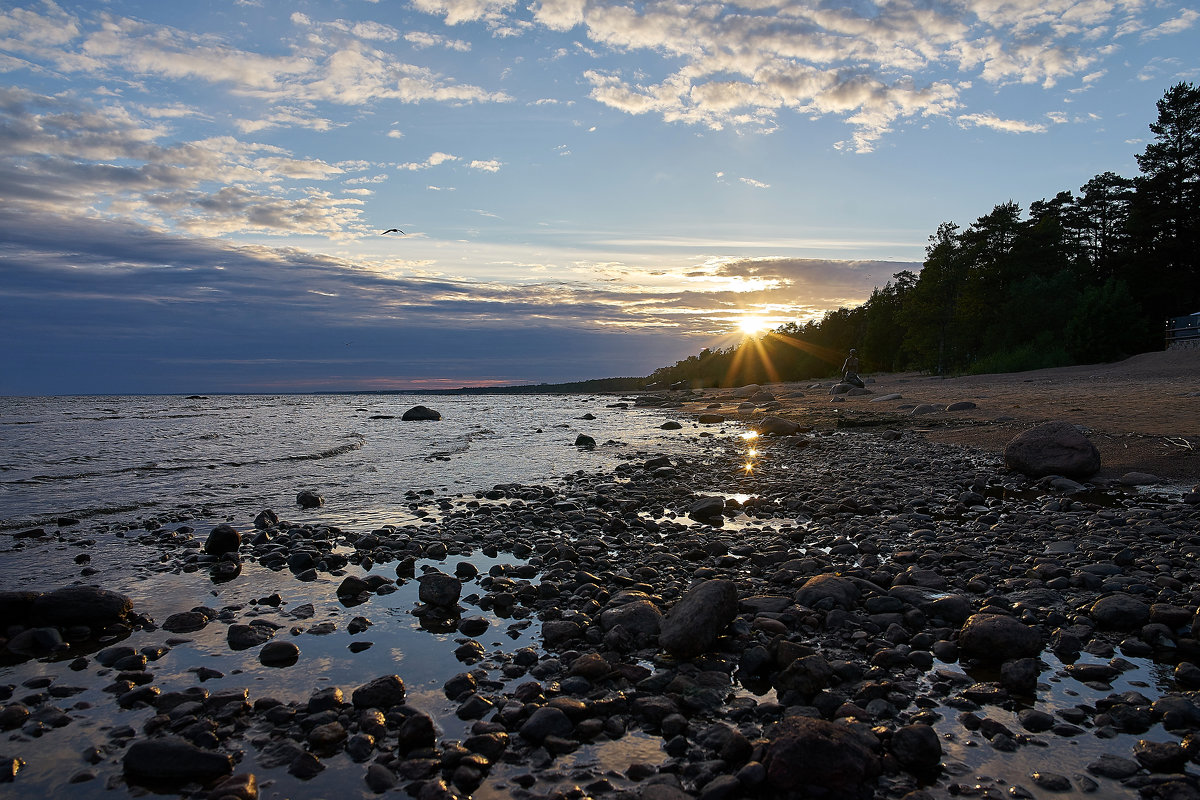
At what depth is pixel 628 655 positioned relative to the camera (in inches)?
192

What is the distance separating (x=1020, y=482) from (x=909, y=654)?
7.81m

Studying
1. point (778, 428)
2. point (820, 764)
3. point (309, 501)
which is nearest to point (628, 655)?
point (820, 764)

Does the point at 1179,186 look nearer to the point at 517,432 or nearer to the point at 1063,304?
the point at 1063,304

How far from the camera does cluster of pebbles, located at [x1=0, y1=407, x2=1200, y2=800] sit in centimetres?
338

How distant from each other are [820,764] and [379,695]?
8.84 feet

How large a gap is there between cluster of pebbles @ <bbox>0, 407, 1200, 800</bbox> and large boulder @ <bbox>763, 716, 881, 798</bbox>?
1 centimetres

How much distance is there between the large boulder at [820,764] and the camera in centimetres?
317

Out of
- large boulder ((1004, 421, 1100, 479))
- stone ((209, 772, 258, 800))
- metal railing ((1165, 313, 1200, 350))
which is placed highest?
metal railing ((1165, 313, 1200, 350))

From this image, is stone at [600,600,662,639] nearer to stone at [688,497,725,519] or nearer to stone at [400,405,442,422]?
stone at [688,497,725,519]

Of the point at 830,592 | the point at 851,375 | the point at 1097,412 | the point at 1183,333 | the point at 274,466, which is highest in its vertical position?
the point at 1183,333

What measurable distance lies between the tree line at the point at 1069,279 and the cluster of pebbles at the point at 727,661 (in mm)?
43112

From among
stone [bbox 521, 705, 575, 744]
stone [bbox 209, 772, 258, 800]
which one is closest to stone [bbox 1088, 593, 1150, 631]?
stone [bbox 521, 705, 575, 744]

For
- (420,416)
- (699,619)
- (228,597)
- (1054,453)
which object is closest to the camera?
(699,619)

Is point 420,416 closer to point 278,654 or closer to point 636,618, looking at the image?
point 278,654
